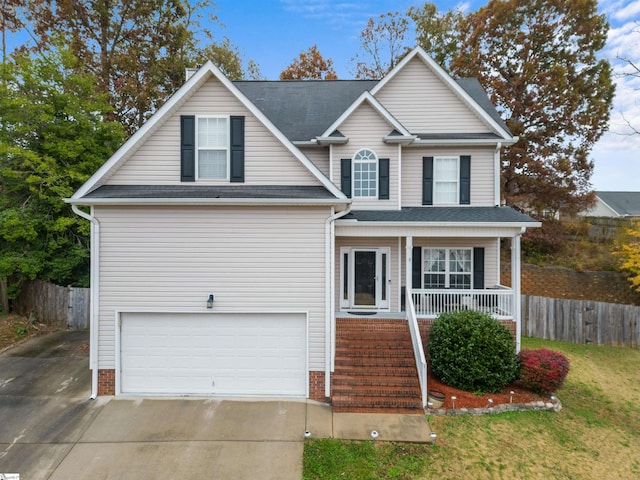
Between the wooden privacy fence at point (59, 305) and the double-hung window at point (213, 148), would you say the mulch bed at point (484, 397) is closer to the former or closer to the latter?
the double-hung window at point (213, 148)

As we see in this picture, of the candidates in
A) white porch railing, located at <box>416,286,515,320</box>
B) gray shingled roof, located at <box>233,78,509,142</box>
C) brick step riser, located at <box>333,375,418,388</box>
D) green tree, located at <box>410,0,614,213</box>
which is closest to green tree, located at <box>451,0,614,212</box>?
green tree, located at <box>410,0,614,213</box>

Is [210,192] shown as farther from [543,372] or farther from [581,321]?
[581,321]

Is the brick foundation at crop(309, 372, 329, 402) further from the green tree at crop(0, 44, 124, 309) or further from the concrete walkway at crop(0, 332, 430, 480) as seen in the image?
the green tree at crop(0, 44, 124, 309)

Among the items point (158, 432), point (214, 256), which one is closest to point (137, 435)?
point (158, 432)

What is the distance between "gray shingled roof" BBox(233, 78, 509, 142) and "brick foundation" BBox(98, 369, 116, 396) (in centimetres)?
841

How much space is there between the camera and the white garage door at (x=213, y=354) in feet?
26.2

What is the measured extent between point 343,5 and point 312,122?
1054cm

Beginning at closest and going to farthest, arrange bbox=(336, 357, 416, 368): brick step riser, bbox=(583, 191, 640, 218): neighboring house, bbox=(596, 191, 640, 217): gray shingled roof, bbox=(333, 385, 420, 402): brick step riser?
bbox=(333, 385, 420, 402): brick step riser, bbox=(336, 357, 416, 368): brick step riser, bbox=(583, 191, 640, 218): neighboring house, bbox=(596, 191, 640, 217): gray shingled roof

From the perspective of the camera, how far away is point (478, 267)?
1075cm

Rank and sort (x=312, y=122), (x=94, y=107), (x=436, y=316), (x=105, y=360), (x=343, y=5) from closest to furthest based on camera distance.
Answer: (x=105, y=360) < (x=436, y=316) < (x=312, y=122) < (x=94, y=107) < (x=343, y=5)

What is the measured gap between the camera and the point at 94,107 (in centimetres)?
1327

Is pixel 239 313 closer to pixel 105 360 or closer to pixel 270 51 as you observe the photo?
pixel 105 360

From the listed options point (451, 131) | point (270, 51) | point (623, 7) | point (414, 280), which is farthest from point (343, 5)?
point (414, 280)

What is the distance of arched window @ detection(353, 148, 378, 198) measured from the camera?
34.3ft
